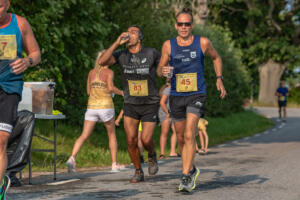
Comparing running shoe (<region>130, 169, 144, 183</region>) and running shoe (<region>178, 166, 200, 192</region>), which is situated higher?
running shoe (<region>178, 166, 200, 192</region>)

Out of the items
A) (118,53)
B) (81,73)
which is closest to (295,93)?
(81,73)

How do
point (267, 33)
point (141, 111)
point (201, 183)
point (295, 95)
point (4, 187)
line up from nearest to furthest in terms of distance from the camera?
point (4, 187) → point (201, 183) → point (141, 111) → point (267, 33) → point (295, 95)

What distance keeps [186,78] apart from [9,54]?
2887 millimetres

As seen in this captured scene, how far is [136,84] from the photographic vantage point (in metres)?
8.77

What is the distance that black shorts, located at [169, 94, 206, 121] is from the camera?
7.99 metres

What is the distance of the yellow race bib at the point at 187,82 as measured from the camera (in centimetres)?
796

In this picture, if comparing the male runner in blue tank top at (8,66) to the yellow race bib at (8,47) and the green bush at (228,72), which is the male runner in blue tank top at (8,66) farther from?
the green bush at (228,72)

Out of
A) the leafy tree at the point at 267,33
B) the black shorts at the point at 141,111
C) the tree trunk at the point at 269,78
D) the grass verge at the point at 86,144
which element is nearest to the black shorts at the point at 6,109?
the black shorts at the point at 141,111

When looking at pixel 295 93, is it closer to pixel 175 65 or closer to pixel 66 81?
pixel 66 81

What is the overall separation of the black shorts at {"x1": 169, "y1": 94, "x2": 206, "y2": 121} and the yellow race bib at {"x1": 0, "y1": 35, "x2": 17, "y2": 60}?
2.93 m

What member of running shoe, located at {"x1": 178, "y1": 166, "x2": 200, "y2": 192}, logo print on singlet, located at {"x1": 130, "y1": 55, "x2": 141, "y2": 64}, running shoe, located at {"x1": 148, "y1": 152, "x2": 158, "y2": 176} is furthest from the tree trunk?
running shoe, located at {"x1": 178, "y1": 166, "x2": 200, "y2": 192}

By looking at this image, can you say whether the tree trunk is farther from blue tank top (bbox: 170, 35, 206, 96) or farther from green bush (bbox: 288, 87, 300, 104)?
blue tank top (bbox: 170, 35, 206, 96)

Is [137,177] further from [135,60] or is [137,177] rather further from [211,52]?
[211,52]

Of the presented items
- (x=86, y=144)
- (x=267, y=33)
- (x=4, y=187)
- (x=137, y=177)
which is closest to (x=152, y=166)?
(x=137, y=177)
